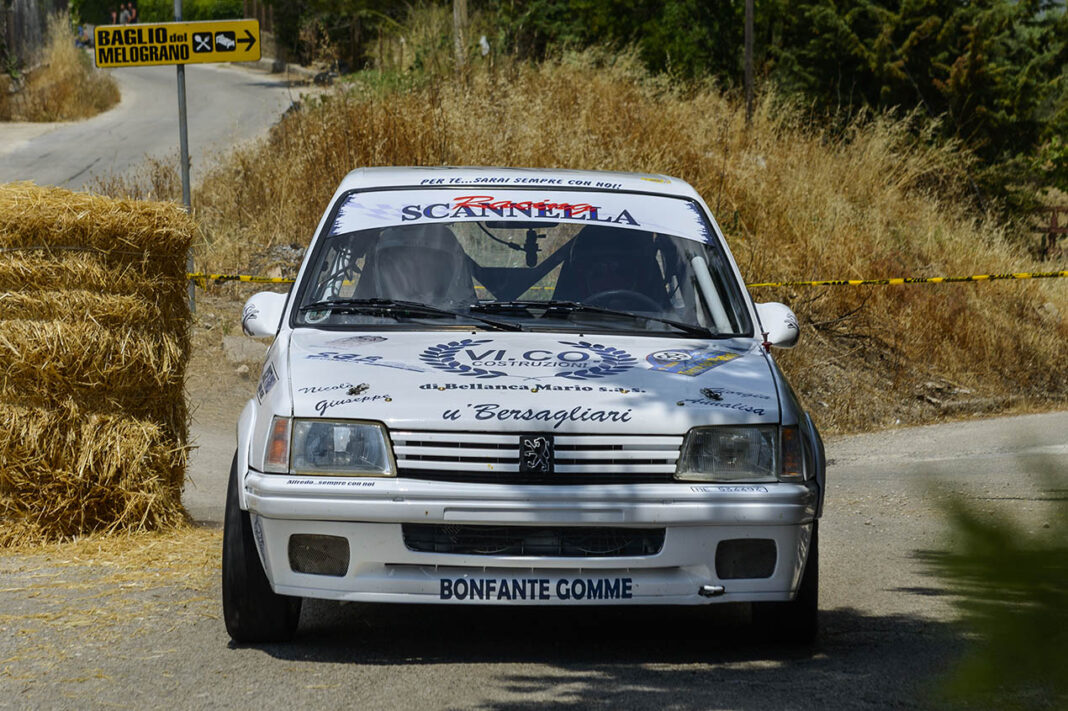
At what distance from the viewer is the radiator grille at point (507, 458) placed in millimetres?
4043

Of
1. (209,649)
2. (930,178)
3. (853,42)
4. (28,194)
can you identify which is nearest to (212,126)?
(853,42)

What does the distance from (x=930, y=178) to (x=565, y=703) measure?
18532 mm

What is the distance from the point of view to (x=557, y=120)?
17.2 metres

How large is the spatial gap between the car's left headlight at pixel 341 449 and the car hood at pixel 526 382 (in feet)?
0.13

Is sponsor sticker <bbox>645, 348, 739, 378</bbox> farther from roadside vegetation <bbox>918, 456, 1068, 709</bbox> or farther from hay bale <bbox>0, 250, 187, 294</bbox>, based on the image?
roadside vegetation <bbox>918, 456, 1068, 709</bbox>

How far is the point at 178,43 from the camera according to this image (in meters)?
11.6

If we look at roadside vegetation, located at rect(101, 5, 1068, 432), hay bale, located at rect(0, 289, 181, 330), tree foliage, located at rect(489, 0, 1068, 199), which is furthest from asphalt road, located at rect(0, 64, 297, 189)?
hay bale, located at rect(0, 289, 181, 330)

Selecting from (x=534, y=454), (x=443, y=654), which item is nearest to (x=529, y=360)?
(x=534, y=454)

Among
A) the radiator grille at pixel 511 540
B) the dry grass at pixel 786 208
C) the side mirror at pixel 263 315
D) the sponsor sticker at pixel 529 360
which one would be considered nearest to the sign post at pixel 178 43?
the dry grass at pixel 786 208

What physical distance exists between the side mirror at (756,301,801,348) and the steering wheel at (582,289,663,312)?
0.42m

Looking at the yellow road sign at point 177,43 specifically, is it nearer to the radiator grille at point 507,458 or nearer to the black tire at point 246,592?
the black tire at point 246,592

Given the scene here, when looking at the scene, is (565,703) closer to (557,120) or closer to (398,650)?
(398,650)

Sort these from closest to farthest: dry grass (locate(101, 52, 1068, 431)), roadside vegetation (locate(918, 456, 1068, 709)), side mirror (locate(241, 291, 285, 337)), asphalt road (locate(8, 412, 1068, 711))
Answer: roadside vegetation (locate(918, 456, 1068, 709)) < asphalt road (locate(8, 412, 1068, 711)) < side mirror (locate(241, 291, 285, 337)) < dry grass (locate(101, 52, 1068, 431))

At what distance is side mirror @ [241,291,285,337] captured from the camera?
512 cm
